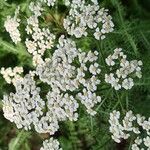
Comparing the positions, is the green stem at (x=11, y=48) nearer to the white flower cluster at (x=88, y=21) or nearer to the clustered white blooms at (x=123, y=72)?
the white flower cluster at (x=88, y=21)

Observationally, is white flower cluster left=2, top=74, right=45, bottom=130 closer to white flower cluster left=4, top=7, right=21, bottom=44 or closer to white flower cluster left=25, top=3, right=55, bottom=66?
white flower cluster left=25, top=3, right=55, bottom=66

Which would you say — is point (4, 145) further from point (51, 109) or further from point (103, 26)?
point (103, 26)

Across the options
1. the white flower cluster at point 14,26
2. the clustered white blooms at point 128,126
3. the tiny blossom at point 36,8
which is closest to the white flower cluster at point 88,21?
the tiny blossom at point 36,8

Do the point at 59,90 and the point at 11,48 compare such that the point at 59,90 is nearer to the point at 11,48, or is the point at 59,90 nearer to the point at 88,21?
the point at 88,21

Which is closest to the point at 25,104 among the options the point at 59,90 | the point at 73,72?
the point at 59,90

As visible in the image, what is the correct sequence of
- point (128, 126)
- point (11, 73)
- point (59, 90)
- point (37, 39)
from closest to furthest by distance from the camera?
point (128, 126) < point (59, 90) < point (37, 39) < point (11, 73)

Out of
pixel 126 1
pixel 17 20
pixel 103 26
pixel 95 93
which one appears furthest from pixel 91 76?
pixel 126 1
